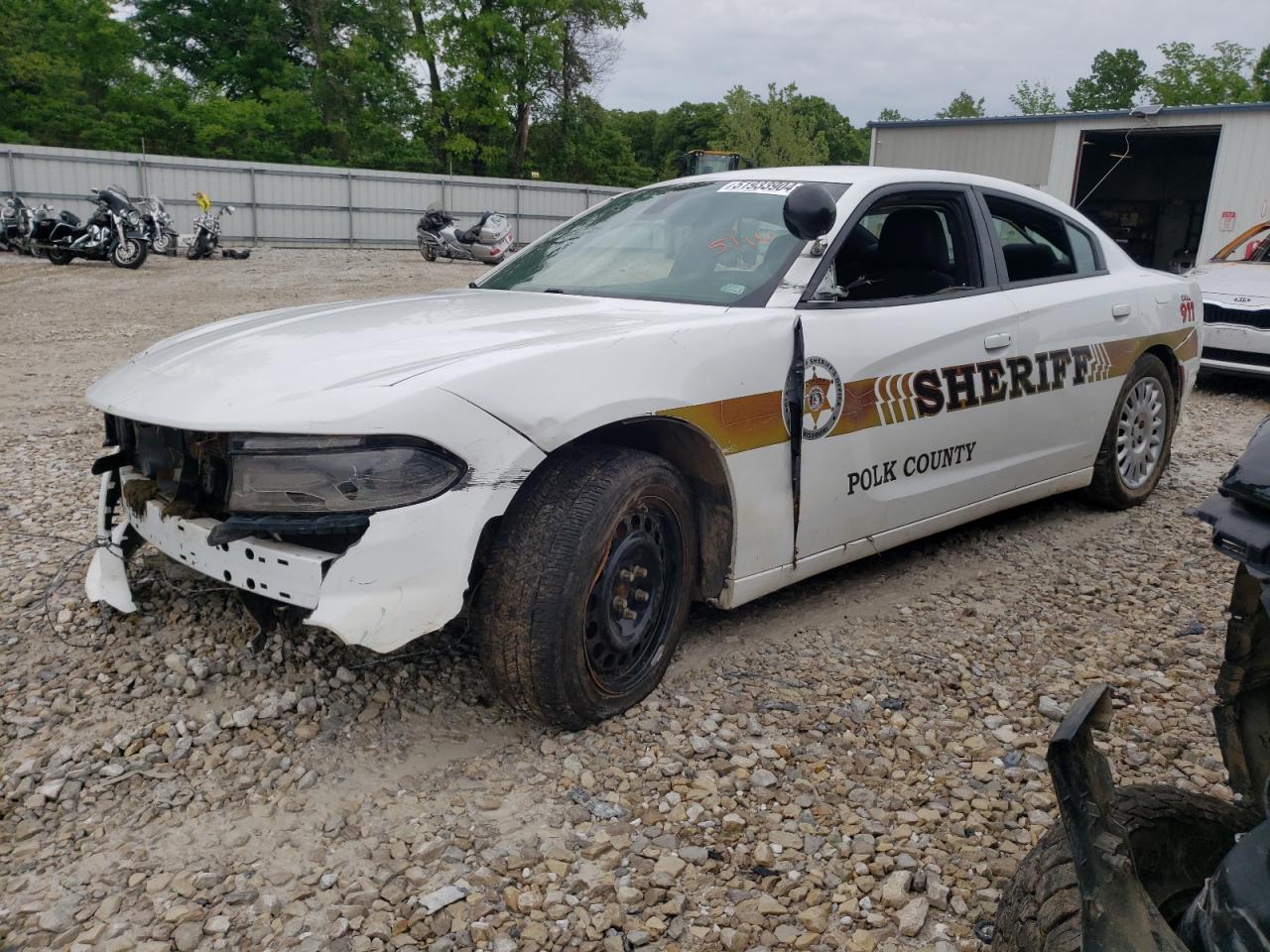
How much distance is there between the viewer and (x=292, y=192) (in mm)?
25375

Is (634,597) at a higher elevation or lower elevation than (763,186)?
lower

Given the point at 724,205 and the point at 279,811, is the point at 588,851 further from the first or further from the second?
the point at 724,205

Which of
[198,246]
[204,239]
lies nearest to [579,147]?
[204,239]

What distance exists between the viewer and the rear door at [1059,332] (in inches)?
170

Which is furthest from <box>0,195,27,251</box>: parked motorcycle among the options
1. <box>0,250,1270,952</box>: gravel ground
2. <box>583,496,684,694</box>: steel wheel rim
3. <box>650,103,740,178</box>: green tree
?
<box>650,103,740,178</box>: green tree

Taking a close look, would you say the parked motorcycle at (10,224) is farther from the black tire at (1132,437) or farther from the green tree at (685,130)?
the green tree at (685,130)

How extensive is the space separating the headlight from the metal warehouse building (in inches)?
593

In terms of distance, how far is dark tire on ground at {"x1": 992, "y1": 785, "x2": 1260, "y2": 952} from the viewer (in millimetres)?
1642

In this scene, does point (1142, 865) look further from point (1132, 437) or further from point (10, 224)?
point (10, 224)

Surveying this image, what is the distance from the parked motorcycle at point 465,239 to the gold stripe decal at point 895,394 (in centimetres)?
1702

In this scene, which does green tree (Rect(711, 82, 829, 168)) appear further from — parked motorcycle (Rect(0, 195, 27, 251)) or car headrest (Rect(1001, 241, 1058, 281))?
car headrest (Rect(1001, 241, 1058, 281))

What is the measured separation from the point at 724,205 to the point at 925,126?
64.3ft

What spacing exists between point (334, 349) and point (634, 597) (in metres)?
1.10

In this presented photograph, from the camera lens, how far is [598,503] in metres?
2.78
